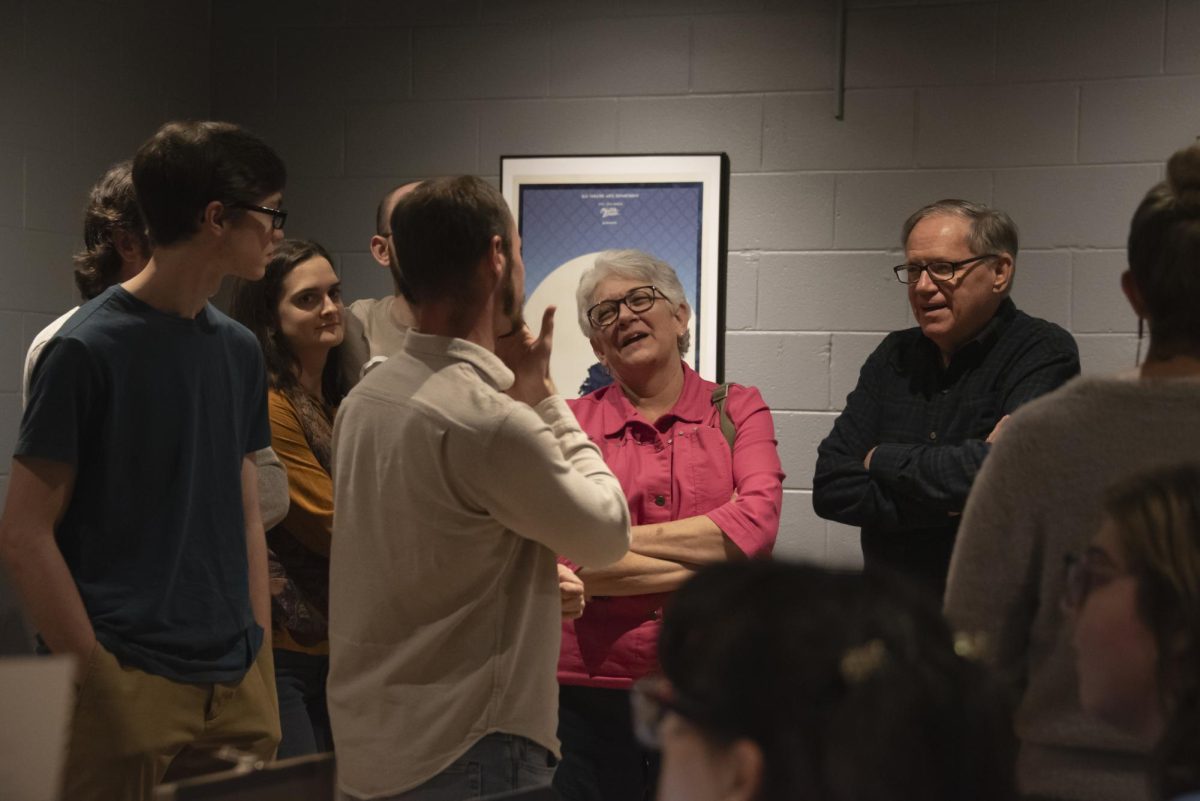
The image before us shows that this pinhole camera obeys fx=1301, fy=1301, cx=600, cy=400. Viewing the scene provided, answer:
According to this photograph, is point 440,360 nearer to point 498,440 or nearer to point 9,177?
point 498,440

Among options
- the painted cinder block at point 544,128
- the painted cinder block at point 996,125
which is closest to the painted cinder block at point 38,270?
the painted cinder block at point 544,128

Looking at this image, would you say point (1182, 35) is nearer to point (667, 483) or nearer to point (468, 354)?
point (667, 483)

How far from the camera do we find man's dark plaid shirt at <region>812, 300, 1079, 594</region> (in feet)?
8.37

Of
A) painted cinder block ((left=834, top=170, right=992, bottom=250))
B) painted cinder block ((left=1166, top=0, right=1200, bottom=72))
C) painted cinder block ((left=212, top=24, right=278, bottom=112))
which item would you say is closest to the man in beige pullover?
painted cinder block ((left=834, top=170, right=992, bottom=250))

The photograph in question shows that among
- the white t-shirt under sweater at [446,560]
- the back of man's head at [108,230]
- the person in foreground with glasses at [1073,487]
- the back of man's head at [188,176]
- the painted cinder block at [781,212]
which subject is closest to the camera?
the person in foreground with glasses at [1073,487]

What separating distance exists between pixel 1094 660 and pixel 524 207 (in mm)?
2927

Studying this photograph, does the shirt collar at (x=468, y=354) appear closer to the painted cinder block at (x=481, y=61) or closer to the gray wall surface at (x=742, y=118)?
the gray wall surface at (x=742, y=118)

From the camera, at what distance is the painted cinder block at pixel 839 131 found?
3.66 m

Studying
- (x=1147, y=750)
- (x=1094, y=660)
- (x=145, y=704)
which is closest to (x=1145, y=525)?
(x=1094, y=660)

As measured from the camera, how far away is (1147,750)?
131 centimetres

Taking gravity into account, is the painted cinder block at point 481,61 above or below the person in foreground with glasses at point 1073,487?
above

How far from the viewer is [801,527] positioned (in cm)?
372

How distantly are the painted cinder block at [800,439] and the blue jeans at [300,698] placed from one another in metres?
1.56

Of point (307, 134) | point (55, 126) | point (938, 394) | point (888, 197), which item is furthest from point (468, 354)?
point (307, 134)
